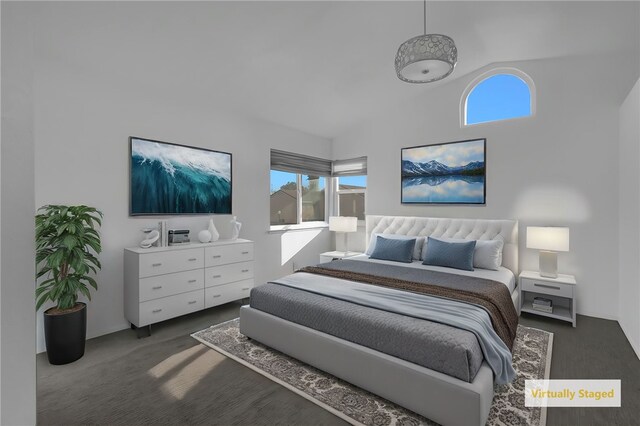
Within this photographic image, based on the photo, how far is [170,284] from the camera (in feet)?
10.2

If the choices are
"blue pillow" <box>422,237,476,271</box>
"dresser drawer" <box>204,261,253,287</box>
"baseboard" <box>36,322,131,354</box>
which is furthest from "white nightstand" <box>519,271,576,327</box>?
"baseboard" <box>36,322,131,354</box>

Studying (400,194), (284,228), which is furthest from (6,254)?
(400,194)

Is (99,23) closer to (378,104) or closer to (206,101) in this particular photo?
(206,101)

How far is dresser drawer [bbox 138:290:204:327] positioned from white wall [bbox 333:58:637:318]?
3.38m

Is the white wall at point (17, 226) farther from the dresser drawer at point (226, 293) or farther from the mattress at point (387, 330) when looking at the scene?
the dresser drawer at point (226, 293)

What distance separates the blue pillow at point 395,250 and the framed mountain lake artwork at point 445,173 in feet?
2.93

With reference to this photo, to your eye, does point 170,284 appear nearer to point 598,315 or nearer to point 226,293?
point 226,293

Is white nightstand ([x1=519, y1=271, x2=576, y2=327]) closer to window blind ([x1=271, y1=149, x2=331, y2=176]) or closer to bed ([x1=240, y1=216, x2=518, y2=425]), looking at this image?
bed ([x1=240, y1=216, x2=518, y2=425])

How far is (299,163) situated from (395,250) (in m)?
2.12

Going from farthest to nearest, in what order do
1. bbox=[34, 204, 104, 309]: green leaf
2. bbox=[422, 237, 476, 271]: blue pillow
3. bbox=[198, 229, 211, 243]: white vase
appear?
bbox=[198, 229, 211, 243]: white vase < bbox=[422, 237, 476, 271]: blue pillow < bbox=[34, 204, 104, 309]: green leaf

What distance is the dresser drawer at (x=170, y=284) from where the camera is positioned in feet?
9.60

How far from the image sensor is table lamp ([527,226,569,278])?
3.26 metres

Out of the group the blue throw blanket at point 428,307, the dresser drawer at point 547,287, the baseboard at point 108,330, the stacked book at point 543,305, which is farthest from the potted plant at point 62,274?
the stacked book at point 543,305

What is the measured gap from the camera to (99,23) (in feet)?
7.77
